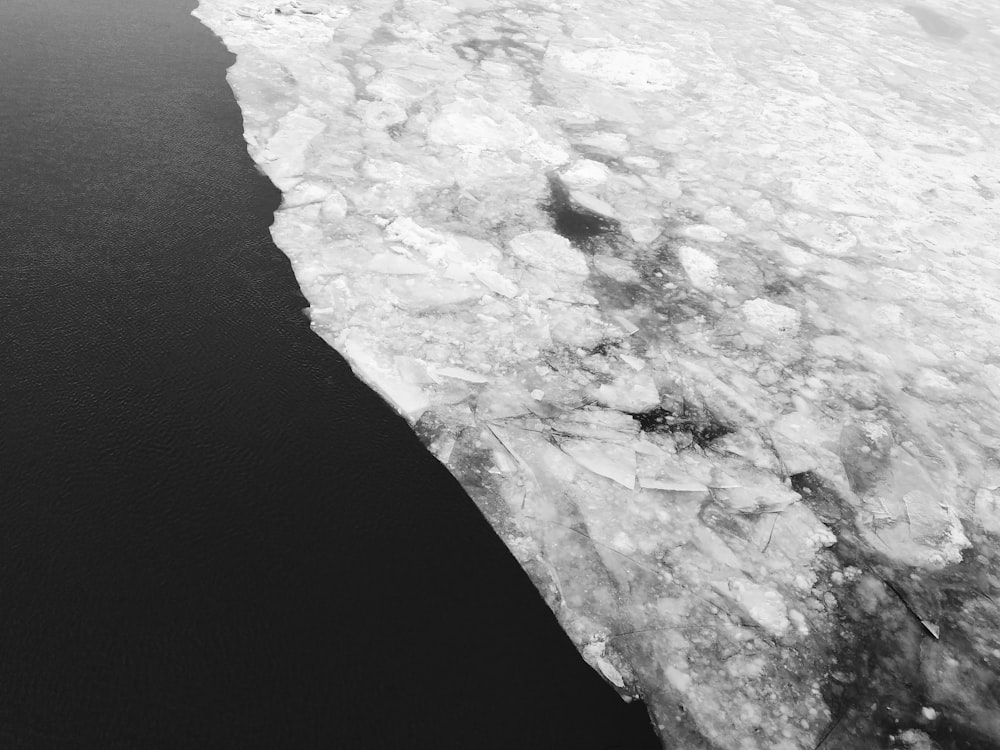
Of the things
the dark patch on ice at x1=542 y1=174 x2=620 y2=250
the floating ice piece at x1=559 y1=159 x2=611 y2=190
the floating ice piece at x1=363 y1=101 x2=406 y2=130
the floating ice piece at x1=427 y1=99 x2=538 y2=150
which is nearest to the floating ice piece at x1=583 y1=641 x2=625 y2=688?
the dark patch on ice at x1=542 y1=174 x2=620 y2=250

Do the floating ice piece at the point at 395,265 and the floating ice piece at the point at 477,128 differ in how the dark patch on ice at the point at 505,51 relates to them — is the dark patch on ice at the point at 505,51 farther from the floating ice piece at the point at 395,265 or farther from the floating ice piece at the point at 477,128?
the floating ice piece at the point at 395,265

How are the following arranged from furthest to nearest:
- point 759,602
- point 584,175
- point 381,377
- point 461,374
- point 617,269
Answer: point 584,175 → point 617,269 → point 461,374 → point 381,377 → point 759,602

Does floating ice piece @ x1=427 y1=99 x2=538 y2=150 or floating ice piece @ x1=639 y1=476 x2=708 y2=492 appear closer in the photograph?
floating ice piece @ x1=639 y1=476 x2=708 y2=492

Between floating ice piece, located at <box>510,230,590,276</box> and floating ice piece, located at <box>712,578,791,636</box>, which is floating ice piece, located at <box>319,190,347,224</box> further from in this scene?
floating ice piece, located at <box>712,578,791,636</box>

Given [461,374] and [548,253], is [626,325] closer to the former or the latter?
[548,253]

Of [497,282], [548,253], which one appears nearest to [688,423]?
[497,282]

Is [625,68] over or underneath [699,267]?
over

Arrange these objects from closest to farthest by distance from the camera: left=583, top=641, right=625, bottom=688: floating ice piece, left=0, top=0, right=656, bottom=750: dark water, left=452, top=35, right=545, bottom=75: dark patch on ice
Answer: left=0, top=0, right=656, bottom=750: dark water < left=583, top=641, right=625, bottom=688: floating ice piece < left=452, top=35, right=545, bottom=75: dark patch on ice
